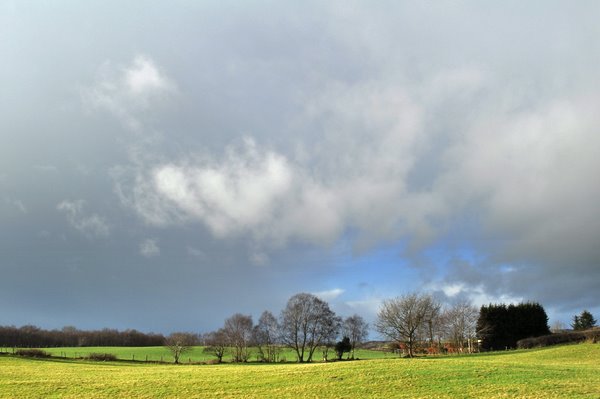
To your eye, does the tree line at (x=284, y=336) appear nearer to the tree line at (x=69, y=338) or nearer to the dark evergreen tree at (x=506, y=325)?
the dark evergreen tree at (x=506, y=325)

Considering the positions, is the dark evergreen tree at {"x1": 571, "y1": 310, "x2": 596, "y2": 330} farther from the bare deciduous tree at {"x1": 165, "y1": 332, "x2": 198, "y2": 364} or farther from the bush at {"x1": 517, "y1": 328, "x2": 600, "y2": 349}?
the bare deciduous tree at {"x1": 165, "y1": 332, "x2": 198, "y2": 364}

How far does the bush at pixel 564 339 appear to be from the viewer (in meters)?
Answer: 71.4

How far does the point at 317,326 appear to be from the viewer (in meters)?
108

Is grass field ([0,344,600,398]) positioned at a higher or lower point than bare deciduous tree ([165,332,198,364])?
higher

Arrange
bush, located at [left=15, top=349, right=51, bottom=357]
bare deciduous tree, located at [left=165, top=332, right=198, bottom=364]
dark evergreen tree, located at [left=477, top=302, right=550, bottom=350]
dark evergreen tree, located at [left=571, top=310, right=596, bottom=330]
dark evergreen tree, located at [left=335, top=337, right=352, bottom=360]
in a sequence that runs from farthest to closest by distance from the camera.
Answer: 1. dark evergreen tree, located at [left=571, top=310, right=596, bottom=330]
2. bare deciduous tree, located at [left=165, top=332, right=198, bottom=364]
3. dark evergreen tree, located at [left=477, top=302, right=550, bottom=350]
4. dark evergreen tree, located at [left=335, top=337, right=352, bottom=360]
5. bush, located at [left=15, top=349, right=51, bottom=357]

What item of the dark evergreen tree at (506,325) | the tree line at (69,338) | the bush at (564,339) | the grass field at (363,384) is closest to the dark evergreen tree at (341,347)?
the dark evergreen tree at (506,325)

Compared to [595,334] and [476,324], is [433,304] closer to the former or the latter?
[476,324]

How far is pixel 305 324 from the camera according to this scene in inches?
4232

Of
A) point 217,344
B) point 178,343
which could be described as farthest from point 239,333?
point 178,343

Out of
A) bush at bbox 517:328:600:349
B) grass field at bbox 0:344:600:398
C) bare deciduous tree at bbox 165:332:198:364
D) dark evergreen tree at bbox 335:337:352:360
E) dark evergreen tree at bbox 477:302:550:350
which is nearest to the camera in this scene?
grass field at bbox 0:344:600:398

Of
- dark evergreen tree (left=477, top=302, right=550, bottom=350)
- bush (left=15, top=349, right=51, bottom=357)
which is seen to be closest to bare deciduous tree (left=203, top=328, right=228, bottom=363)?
bush (left=15, top=349, right=51, bottom=357)

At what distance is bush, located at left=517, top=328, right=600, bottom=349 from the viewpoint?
7138 centimetres

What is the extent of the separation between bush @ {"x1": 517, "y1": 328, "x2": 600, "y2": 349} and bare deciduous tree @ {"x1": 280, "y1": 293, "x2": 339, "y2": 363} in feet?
141

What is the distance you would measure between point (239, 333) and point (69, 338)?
81.4 meters
